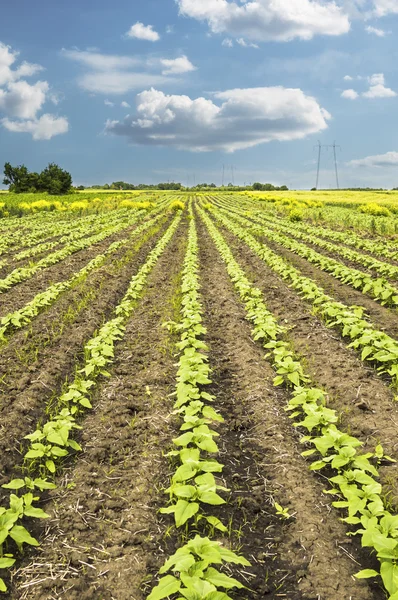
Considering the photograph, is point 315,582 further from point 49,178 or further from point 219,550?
point 49,178

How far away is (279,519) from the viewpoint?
3.63 m

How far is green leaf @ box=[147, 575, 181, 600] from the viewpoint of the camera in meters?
2.45

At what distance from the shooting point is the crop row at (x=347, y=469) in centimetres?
285

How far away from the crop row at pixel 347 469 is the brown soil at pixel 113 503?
159 centimetres

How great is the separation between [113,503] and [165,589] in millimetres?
1417

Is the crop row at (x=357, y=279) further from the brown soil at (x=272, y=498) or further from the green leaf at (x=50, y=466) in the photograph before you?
the green leaf at (x=50, y=466)

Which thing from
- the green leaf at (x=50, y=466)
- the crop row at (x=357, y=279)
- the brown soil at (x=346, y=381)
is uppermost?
the crop row at (x=357, y=279)

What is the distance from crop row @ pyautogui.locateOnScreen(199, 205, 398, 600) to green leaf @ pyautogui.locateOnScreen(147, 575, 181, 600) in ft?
4.41

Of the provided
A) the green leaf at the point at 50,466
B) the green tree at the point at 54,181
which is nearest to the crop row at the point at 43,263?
the green leaf at the point at 50,466

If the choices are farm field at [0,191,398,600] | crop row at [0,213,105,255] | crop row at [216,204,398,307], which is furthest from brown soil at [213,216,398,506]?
crop row at [0,213,105,255]

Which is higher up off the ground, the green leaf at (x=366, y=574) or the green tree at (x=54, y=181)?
the green tree at (x=54, y=181)

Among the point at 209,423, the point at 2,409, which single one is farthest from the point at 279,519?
the point at 2,409

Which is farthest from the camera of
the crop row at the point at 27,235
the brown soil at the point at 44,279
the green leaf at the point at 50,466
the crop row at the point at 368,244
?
the crop row at the point at 27,235

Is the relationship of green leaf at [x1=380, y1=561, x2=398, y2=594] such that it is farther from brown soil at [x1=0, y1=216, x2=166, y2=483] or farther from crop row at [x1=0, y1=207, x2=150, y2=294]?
crop row at [x1=0, y1=207, x2=150, y2=294]
